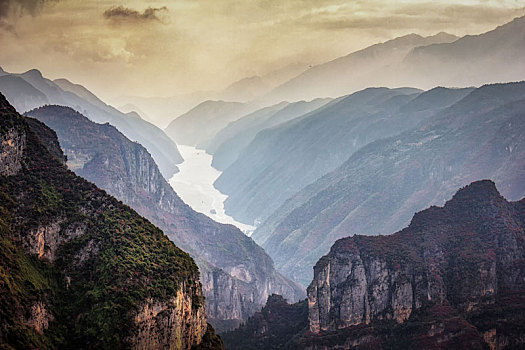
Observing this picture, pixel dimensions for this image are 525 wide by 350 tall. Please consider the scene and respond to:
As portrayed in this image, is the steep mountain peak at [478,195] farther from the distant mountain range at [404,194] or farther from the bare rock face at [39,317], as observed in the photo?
the bare rock face at [39,317]

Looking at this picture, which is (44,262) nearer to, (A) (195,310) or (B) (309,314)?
(A) (195,310)

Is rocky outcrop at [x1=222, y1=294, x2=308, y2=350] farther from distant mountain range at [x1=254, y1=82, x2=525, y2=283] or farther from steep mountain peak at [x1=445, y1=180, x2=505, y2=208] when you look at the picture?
distant mountain range at [x1=254, y1=82, x2=525, y2=283]

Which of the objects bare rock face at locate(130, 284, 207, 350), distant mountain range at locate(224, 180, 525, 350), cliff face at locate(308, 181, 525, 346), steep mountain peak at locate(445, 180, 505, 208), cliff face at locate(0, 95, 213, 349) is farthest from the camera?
steep mountain peak at locate(445, 180, 505, 208)

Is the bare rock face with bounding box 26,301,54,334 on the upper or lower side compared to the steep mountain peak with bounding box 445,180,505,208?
lower

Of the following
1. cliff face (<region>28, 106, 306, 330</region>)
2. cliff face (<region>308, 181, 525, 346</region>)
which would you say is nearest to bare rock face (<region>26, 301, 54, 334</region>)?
cliff face (<region>308, 181, 525, 346</region>)

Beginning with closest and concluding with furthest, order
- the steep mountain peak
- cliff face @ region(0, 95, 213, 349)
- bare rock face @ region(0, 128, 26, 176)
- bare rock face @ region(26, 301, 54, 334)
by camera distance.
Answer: bare rock face @ region(26, 301, 54, 334)
cliff face @ region(0, 95, 213, 349)
bare rock face @ region(0, 128, 26, 176)
the steep mountain peak

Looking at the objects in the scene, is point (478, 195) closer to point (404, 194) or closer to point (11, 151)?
point (11, 151)

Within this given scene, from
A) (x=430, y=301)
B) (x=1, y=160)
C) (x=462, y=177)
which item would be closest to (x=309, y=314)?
(x=430, y=301)
